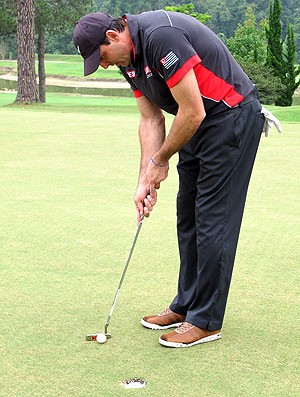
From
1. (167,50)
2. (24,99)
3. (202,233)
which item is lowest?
(24,99)

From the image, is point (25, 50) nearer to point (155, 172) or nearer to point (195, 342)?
point (155, 172)

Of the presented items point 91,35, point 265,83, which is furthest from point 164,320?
point 265,83

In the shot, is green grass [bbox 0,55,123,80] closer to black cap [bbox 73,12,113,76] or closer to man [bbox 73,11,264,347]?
man [bbox 73,11,264,347]

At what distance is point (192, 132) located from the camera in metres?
3.30

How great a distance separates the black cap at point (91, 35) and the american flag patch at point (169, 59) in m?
0.28

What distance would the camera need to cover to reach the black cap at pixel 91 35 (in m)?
3.23

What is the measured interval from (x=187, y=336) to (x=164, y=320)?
0.23 m

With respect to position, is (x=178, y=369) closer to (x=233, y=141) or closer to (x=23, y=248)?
(x=233, y=141)

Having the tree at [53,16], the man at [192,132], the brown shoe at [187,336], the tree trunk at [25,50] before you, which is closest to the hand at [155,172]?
the man at [192,132]

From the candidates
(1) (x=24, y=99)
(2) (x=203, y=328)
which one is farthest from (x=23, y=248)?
(1) (x=24, y=99)

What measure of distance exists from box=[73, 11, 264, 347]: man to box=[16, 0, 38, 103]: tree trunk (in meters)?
20.1

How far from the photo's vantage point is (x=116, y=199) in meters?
6.68

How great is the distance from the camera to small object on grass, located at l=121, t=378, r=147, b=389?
9.77ft

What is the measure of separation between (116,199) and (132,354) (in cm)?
339
